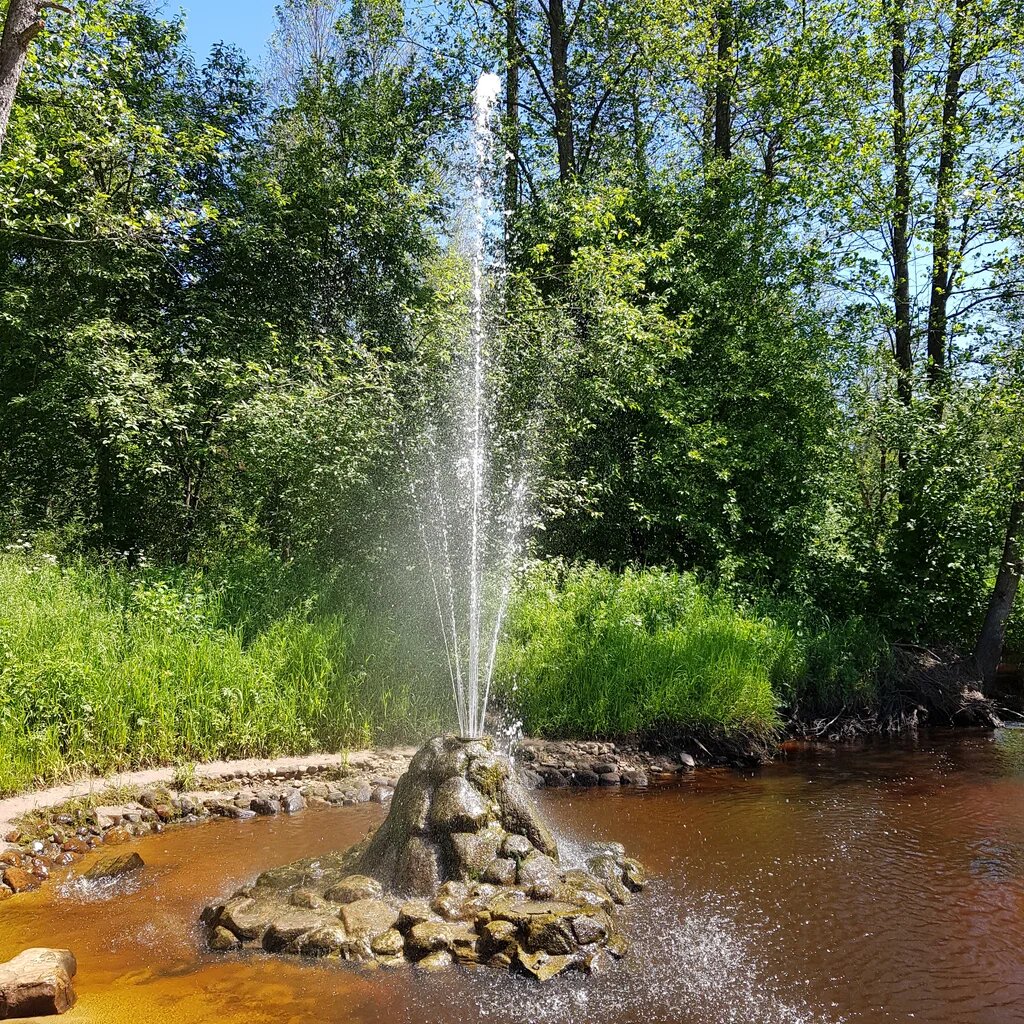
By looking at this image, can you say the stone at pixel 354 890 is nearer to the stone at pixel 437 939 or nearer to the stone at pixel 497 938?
the stone at pixel 437 939

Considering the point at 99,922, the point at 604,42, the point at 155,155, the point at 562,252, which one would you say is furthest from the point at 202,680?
the point at 604,42

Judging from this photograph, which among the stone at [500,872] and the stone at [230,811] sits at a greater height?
the stone at [500,872]

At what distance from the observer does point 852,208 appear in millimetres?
14844

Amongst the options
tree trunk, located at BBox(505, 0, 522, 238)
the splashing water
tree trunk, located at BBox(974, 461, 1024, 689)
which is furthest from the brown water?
tree trunk, located at BBox(505, 0, 522, 238)

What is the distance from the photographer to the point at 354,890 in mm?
4648

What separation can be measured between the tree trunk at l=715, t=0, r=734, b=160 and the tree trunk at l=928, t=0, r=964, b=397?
4127mm

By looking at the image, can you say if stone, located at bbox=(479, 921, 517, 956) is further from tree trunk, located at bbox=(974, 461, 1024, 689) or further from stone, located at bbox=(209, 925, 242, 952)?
tree trunk, located at bbox=(974, 461, 1024, 689)

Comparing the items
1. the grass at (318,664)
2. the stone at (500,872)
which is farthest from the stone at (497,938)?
the grass at (318,664)

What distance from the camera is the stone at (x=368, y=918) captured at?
428 cm

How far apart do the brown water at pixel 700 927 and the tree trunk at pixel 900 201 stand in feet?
34.4

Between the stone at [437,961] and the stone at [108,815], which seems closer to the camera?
the stone at [437,961]

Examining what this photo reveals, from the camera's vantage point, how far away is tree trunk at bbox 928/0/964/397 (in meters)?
14.3

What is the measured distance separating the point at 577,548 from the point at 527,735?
523cm

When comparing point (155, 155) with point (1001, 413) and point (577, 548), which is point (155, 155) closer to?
point (577, 548)
